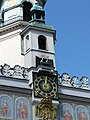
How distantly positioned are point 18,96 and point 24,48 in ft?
11.0

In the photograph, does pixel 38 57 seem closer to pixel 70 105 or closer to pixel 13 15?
pixel 70 105

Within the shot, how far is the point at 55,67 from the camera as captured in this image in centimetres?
2141

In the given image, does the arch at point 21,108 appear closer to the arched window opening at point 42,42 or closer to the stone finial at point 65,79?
the stone finial at point 65,79

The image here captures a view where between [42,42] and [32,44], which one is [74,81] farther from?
[32,44]

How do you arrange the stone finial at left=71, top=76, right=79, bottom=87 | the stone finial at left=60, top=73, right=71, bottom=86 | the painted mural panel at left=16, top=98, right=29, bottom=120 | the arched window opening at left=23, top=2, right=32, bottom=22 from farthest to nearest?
the arched window opening at left=23, top=2, right=32, bottom=22 < the stone finial at left=71, top=76, right=79, bottom=87 < the stone finial at left=60, top=73, right=71, bottom=86 < the painted mural panel at left=16, top=98, right=29, bottom=120

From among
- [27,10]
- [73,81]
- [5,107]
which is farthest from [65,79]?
[27,10]

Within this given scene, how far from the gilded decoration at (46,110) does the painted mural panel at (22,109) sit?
1.49ft

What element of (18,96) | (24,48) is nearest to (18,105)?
(18,96)

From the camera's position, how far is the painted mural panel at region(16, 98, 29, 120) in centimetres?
1928

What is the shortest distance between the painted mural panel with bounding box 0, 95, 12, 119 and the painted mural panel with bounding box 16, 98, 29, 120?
0.35 m

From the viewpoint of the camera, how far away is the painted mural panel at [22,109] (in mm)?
19281

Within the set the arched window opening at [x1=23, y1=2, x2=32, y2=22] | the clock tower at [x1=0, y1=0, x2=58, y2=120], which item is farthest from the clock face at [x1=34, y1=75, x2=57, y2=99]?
the arched window opening at [x1=23, y1=2, x2=32, y2=22]

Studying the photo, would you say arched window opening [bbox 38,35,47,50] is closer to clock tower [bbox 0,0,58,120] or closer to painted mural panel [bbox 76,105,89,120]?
clock tower [bbox 0,0,58,120]

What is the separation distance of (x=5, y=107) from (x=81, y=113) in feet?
11.6
